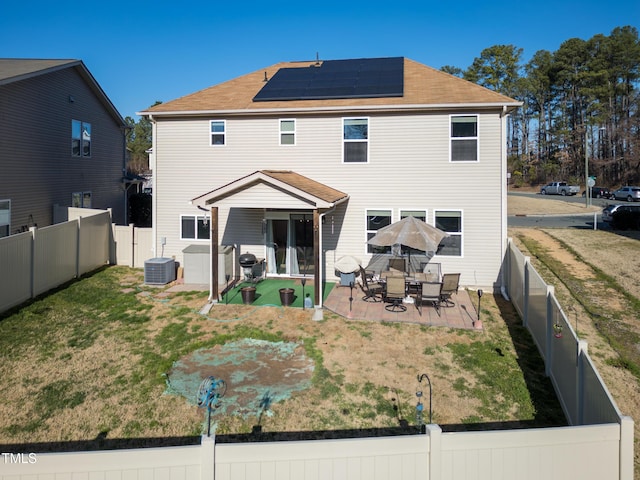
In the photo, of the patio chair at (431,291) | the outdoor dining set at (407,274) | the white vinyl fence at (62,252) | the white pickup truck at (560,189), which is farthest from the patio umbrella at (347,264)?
the white pickup truck at (560,189)

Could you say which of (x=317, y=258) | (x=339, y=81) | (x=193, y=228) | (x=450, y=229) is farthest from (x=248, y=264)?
(x=339, y=81)

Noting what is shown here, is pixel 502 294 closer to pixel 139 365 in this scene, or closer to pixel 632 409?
pixel 632 409

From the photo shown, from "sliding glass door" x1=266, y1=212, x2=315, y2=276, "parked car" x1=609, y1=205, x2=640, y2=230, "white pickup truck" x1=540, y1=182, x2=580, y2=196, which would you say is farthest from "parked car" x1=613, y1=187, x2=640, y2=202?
"sliding glass door" x1=266, y1=212, x2=315, y2=276

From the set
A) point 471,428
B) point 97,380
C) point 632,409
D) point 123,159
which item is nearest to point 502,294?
point 632,409

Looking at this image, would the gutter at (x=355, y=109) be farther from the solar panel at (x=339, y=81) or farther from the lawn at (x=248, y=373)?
the lawn at (x=248, y=373)

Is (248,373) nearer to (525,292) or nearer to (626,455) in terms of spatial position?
(626,455)

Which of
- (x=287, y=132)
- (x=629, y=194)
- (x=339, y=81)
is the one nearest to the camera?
(x=287, y=132)
